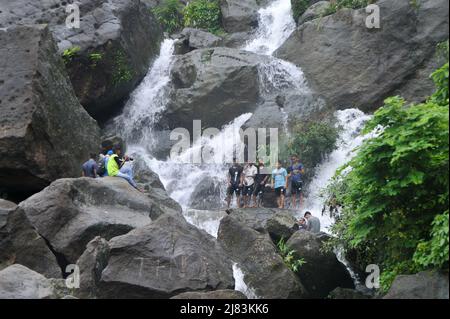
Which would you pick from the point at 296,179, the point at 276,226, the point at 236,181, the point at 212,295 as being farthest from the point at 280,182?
the point at 212,295

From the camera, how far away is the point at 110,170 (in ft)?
51.2

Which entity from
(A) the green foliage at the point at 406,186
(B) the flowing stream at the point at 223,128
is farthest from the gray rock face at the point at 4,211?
(A) the green foliage at the point at 406,186

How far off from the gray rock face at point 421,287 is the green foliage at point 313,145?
11685 millimetres

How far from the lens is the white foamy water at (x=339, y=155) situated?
62.9 ft

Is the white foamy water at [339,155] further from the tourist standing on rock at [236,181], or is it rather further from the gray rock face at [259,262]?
the gray rock face at [259,262]

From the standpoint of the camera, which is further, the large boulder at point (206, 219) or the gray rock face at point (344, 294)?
the large boulder at point (206, 219)

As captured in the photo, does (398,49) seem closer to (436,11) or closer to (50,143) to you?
(436,11)

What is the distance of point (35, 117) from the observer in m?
15.4

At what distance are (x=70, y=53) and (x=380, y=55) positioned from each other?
10759mm

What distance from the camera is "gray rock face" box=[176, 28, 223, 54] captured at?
85.7 feet

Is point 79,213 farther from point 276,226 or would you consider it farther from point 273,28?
point 273,28
